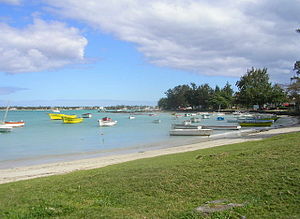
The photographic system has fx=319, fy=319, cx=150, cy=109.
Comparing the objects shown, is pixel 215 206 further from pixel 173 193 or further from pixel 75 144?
pixel 75 144

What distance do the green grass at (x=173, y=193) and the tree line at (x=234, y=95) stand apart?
66.8 metres

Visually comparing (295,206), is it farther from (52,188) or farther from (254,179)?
(52,188)

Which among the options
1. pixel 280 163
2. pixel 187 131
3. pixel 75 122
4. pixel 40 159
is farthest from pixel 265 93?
pixel 280 163

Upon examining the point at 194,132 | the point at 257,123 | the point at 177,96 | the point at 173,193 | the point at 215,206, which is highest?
the point at 177,96

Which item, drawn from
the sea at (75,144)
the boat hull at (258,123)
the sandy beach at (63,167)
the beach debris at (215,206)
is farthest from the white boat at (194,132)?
the beach debris at (215,206)

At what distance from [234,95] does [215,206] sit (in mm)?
129881

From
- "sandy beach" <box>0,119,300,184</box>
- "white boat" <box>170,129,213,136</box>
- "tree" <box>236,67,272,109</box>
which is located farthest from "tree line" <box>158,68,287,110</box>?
"sandy beach" <box>0,119,300,184</box>

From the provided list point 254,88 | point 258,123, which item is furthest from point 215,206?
point 254,88

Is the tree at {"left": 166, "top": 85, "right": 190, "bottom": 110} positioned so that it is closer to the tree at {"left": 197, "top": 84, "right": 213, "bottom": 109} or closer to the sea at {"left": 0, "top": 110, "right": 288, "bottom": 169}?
the tree at {"left": 197, "top": 84, "right": 213, "bottom": 109}

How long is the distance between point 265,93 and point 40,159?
3581 inches

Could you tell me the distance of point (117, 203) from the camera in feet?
23.5

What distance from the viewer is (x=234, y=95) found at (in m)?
132

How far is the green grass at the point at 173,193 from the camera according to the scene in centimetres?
627

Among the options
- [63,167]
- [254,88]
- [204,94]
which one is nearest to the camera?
[63,167]
